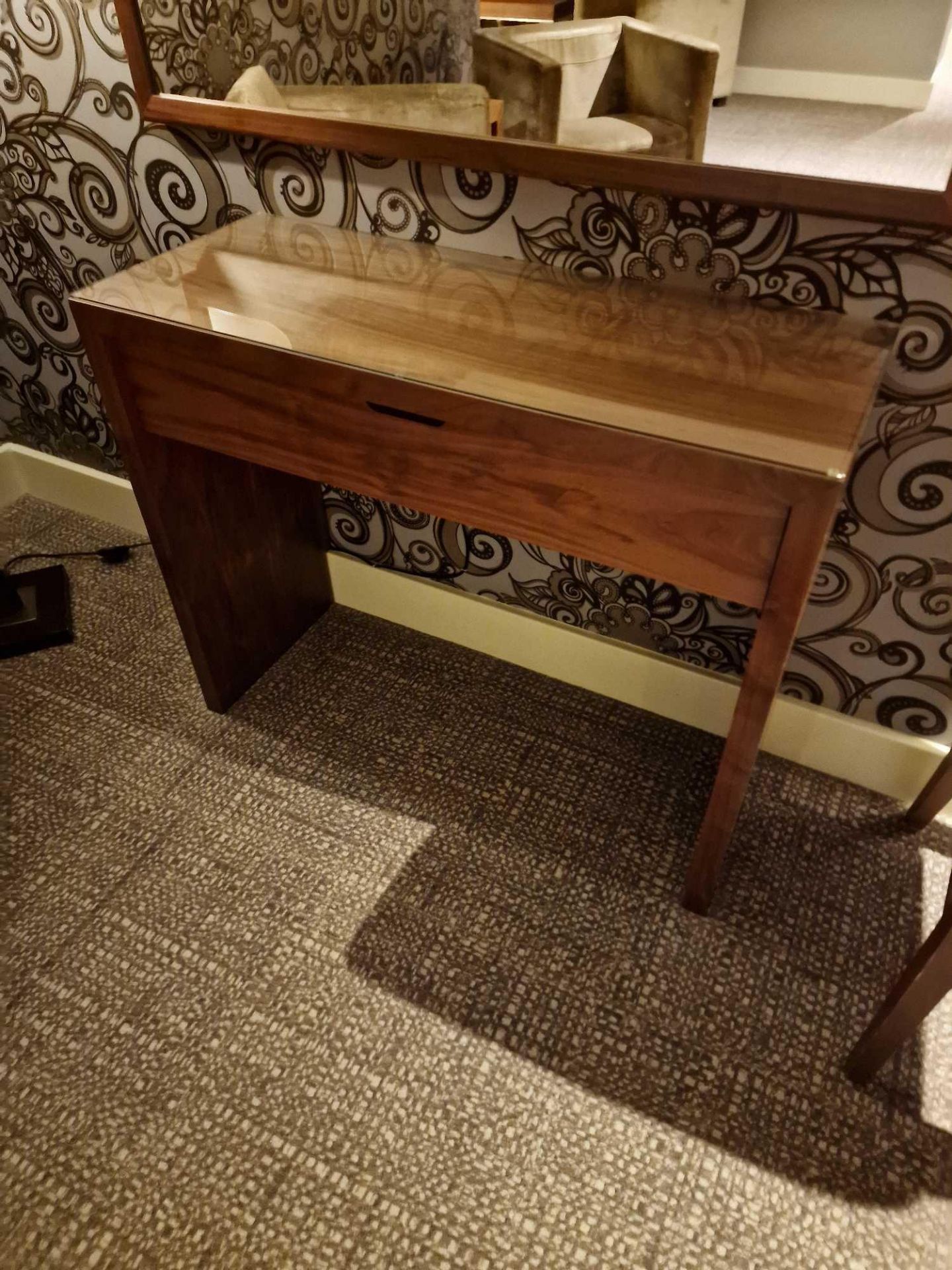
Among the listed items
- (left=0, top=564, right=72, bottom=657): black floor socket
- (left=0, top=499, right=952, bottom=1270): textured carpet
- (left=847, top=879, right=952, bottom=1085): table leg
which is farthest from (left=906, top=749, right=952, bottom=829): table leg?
(left=0, top=564, right=72, bottom=657): black floor socket

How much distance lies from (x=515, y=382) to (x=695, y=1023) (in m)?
0.85

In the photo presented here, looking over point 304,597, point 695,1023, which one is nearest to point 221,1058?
point 695,1023

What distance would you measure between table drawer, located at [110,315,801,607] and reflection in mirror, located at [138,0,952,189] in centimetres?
40

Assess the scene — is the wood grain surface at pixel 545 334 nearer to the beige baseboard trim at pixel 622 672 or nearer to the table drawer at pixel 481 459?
the table drawer at pixel 481 459

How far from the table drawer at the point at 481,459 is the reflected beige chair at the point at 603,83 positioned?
399 mm

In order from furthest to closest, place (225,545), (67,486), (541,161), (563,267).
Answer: (67,486) → (225,545) → (563,267) → (541,161)

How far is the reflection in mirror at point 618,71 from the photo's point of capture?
88 cm

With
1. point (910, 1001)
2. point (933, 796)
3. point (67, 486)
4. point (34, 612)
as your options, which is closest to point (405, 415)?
point (910, 1001)

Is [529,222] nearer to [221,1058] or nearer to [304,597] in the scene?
[304,597]

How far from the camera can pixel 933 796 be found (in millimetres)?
1334

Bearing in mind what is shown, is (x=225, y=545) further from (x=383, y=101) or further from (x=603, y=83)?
(x=603, y=83)

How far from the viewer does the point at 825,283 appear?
3.40 feet

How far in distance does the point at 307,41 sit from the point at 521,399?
0.69 metres

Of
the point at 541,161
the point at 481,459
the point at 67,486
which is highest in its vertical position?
the point at 541,161
